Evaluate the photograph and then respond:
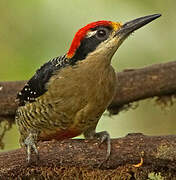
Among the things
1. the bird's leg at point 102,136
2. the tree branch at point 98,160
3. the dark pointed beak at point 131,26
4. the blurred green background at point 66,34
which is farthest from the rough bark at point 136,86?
the tree branch at point 98,160

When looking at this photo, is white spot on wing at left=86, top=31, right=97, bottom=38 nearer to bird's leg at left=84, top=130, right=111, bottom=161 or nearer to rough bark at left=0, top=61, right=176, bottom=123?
bird's leg at left=84, top=130, right=111, bottom=161

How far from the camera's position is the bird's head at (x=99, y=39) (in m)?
4.05

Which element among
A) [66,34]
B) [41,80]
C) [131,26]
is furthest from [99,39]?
[66,34]

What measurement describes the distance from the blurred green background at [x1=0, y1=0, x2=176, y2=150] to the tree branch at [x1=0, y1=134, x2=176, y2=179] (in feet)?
6.54

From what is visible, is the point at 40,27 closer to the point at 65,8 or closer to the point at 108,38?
the point at 65,8

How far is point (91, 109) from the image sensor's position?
13.6 ft

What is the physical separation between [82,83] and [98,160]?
2.43 feet

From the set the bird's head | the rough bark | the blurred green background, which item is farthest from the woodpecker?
the blurred green background

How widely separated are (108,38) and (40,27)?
2.15 meters

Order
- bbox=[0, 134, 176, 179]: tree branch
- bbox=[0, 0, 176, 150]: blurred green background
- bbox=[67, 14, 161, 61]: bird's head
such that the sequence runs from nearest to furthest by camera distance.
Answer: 1. bbox=[0, 134, 176, 179]: tree branch
2. bbox=[67, 14, 161, 61]: bird's head
3. bbox=[0, 0, 176, 150]: blurred green background

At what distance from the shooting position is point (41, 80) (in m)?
4.40

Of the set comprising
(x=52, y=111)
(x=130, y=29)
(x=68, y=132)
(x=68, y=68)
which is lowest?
(x=68, y=132)

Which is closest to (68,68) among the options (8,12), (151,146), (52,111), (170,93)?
(52,111)

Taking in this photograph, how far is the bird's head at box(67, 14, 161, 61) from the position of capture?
405 cm
